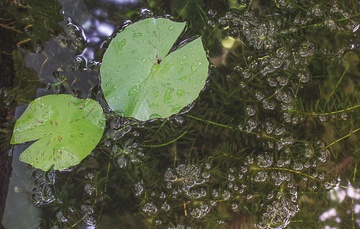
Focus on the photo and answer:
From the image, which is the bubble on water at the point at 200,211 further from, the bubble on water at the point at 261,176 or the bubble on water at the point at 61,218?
the bubble on water at the point at 61,218

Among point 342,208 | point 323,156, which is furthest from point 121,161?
point 342,208

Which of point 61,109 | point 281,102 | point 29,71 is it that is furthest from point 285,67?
point 29,71

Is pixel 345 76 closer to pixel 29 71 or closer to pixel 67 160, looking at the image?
pixel 67 160

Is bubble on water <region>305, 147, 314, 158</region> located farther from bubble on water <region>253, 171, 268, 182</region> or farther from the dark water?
bubble on water <region>253, 171, 268, 182</region>

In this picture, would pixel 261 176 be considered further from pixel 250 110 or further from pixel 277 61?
pixel 277 61

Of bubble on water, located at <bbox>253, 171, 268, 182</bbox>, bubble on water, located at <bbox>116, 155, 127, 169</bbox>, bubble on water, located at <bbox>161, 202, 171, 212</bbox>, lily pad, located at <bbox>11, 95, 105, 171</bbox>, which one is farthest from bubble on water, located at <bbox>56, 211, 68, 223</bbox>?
bubble on water, located at <bbox>253, 171, 268, 182</bbox>

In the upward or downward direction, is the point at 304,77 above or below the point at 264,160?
above
